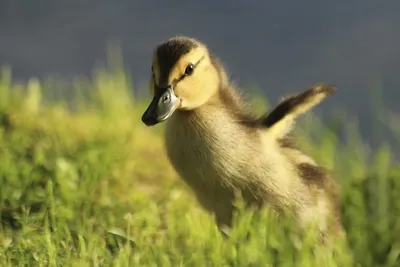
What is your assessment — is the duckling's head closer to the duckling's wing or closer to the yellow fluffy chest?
the yellow fluffy chest

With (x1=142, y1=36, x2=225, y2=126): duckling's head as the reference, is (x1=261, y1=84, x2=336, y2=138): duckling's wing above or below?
below

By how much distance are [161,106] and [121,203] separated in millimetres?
1201

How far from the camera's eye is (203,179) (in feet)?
16.4

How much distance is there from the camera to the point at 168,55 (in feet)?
16.1

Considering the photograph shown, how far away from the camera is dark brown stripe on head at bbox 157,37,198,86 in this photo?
489 centimetres

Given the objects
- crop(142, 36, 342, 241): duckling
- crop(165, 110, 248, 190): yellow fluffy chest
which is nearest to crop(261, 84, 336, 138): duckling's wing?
crop(142, 36, 342, 241): duckling

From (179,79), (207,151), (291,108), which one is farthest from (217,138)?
(291,108)

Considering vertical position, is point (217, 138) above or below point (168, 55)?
below

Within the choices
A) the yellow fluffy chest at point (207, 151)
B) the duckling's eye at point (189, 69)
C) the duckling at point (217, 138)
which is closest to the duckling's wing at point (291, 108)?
the duckling at point (217, 138)

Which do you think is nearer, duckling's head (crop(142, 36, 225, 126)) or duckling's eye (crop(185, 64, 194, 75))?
duckling's head (crop(142, 36, 225, 126))

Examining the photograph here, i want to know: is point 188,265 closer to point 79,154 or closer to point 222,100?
point 222,100

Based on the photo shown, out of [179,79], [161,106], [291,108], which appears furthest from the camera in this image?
[291,108]

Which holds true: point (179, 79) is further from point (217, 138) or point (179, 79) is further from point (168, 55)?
point (217, 138)

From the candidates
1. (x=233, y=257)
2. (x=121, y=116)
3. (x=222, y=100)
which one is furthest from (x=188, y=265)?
(x=121, y=116)
